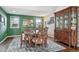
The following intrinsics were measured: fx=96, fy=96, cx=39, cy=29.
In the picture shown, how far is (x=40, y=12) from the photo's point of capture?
8.59 feet

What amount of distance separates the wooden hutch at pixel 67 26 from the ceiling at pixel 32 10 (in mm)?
213

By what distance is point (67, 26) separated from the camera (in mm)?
2674

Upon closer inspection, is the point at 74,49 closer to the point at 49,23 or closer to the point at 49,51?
the point at 49,51

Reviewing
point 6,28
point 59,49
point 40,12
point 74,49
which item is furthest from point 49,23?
point 6,28

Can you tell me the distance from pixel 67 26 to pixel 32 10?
1.06m

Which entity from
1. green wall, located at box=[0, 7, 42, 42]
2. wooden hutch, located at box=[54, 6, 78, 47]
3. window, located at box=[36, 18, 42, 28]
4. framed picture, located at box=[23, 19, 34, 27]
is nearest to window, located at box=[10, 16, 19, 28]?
green wall, located at box=[0, 7, 42, 42]

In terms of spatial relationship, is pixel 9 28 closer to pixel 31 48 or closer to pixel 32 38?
pixel 32 38

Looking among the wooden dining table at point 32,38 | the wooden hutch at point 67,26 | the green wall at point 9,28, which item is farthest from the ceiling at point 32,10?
the wooden dining table at point 32,38

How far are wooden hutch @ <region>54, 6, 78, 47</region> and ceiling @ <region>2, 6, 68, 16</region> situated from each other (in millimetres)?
213

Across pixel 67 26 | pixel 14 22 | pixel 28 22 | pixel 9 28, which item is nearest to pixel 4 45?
pixel 9 28

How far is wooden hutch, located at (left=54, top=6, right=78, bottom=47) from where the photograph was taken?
8.50 ft

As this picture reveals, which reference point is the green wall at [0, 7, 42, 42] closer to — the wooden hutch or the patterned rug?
the patterned rug

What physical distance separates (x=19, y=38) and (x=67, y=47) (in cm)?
132
